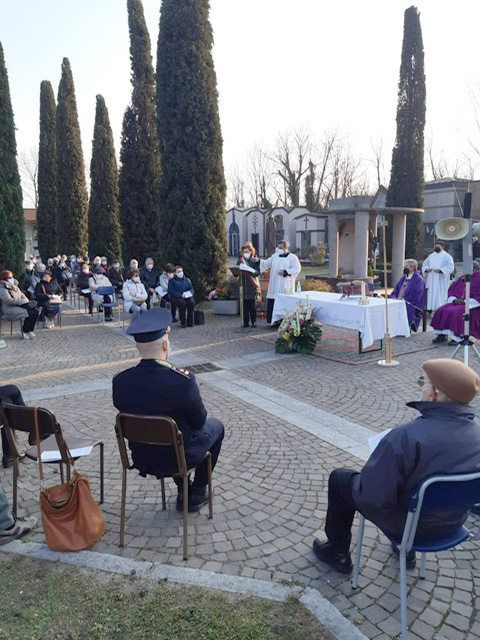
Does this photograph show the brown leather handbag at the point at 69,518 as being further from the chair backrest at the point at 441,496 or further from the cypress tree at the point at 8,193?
the cypress tree at the point at 8,193

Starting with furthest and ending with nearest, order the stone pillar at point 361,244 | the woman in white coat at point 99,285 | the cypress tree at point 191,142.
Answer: the stone pillar at point 361,244 < the cypress tree at point 191,142 < the woman in white coat at point 99,285

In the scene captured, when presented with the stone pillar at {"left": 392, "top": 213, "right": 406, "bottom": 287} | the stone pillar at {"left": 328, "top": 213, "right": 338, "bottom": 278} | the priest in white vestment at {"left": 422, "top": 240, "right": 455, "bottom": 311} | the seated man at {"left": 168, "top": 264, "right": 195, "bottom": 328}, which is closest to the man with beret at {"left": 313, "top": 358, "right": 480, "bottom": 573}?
the seated man at {"left": 168, "top": 264, "right": 195, "bottom": 328}

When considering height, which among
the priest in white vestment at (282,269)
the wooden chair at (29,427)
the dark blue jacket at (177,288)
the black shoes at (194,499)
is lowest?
the black shoes at (194,499)

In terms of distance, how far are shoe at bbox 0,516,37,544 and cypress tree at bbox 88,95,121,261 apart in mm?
23177

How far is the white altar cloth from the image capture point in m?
8.92

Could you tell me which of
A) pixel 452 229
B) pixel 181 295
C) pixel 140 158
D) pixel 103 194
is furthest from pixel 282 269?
pixel 103 194

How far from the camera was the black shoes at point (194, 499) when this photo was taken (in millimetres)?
3988

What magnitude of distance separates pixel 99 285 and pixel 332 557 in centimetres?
1309

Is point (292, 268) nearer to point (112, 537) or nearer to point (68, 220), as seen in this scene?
point (112, 537)

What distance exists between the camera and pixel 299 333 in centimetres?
959

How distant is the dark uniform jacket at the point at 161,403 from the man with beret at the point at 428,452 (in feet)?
4.23

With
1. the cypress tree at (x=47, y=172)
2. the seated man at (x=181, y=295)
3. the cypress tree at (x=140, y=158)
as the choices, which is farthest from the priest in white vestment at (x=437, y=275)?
the cypress tree at (x=47, y=172)

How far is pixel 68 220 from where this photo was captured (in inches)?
1102

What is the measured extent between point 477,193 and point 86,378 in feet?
96.2
